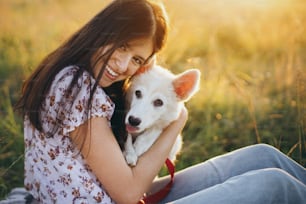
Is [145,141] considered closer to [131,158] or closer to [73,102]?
[131,158]

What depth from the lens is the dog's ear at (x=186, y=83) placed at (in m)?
2.49

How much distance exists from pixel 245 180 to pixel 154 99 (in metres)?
0.65

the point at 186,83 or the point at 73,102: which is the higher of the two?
the point at 73,102

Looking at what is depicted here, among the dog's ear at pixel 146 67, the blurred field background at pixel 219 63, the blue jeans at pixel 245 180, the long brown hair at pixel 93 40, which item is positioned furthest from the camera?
the blurred field background at pixel 219 63

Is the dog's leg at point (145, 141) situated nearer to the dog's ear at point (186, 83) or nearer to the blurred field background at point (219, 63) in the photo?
the dog's ear at point (186, 83)

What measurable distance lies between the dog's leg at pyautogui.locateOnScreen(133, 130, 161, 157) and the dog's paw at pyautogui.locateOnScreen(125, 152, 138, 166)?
0.06 m

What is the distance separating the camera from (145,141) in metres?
2.48

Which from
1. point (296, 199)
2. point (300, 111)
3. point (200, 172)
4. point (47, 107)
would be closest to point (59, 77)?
point (47, 107)

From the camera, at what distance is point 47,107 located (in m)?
2.19

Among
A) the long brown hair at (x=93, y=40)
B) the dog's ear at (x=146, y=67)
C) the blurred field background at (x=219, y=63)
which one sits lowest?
the blurred field background at (x=219, y=63)

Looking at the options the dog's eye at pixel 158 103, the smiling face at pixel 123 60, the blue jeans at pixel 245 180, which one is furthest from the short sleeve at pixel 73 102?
the blue jeans at pixel 245 180

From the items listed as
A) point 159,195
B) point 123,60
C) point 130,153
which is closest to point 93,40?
point 123,60

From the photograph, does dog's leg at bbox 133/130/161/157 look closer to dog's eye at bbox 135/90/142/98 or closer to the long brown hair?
dog's eye at bbox 135/90/142/98

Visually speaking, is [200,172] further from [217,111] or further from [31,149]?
[217,111]
